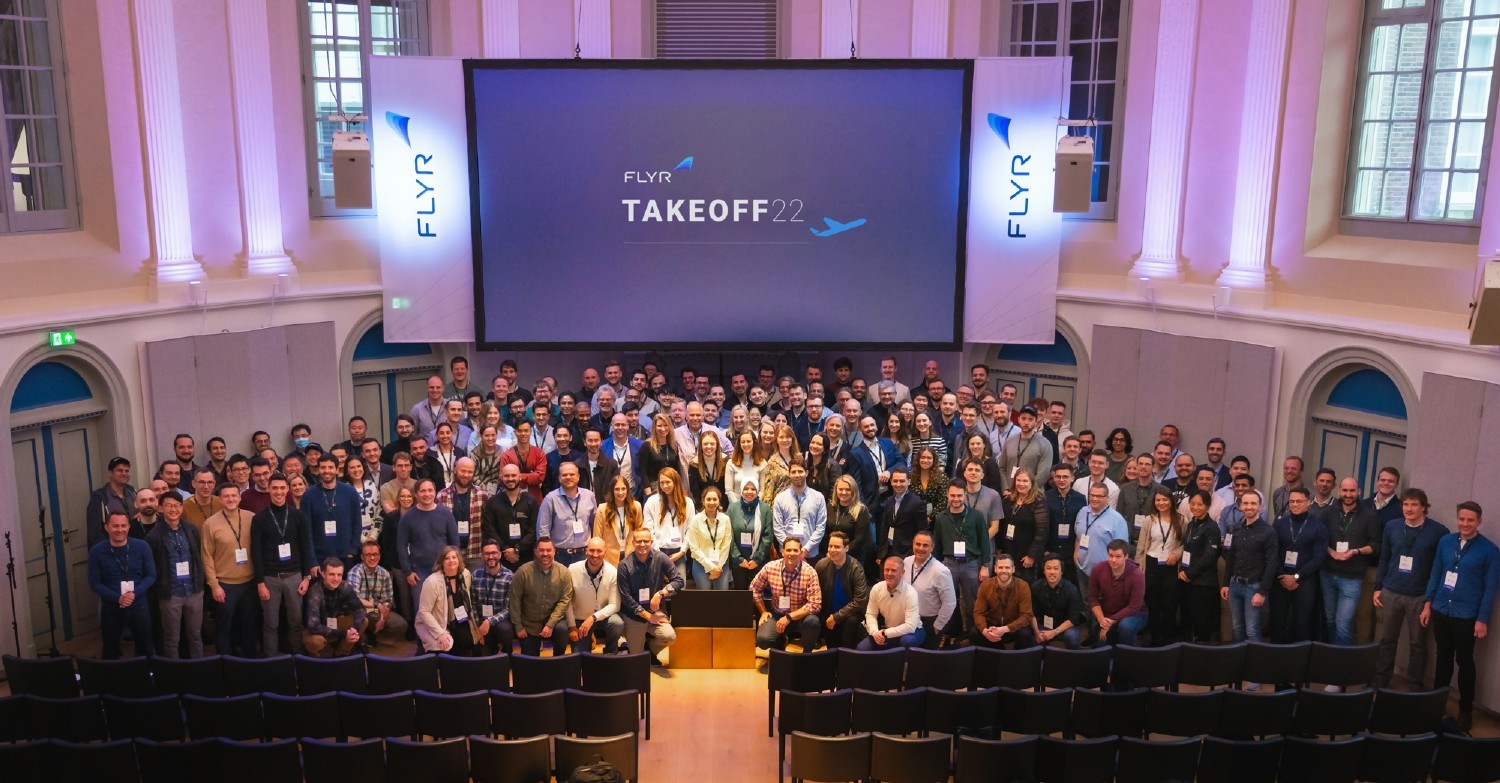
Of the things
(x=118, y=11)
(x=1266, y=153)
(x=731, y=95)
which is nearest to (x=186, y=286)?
(x=118, y=11)

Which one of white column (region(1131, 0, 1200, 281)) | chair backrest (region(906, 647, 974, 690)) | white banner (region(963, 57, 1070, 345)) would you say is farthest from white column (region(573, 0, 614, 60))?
chair backrest (region(906, 647, 974, 690))

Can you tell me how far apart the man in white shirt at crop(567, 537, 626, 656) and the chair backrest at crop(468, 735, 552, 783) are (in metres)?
1.90

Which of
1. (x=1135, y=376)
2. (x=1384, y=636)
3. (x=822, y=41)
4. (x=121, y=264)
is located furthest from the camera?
(x=822, y=41)

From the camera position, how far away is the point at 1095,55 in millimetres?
12266

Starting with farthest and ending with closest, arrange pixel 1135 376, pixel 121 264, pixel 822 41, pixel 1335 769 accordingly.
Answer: pixel 822 41, pixel 1135 376, pixel 121 264, pixel 1335 769

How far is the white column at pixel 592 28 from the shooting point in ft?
40.4

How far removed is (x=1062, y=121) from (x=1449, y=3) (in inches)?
121

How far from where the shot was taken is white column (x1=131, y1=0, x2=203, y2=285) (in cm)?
1034

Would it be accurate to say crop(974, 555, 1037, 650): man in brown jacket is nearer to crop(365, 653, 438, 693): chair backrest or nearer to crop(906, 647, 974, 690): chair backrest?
crop(906, 647, 974, 690): chair backrest

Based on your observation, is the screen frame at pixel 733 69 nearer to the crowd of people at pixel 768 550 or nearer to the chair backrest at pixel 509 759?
the crowd of people at pixel 768 550

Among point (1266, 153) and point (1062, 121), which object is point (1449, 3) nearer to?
point (1266, 153)

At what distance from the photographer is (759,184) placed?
12.0 metres

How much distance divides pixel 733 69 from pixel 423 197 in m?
3.24

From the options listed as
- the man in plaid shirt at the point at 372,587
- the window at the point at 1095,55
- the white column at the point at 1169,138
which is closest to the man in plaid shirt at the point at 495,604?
the man in plaid shirt at the point at 372,587
